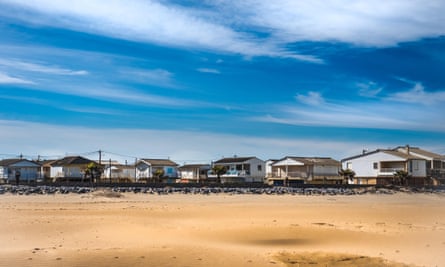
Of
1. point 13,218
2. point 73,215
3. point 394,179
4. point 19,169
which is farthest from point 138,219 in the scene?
point 19,169

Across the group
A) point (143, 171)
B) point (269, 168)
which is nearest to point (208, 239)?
point (143, 171)

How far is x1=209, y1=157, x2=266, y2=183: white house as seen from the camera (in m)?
85.5

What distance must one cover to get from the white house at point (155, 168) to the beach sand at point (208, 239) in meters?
62.6

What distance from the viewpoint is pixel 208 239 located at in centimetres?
1684

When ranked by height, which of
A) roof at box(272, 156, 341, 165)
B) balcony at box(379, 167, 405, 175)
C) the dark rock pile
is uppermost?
roof at box(272, 156, 341, 165)

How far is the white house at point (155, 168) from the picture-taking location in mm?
88438

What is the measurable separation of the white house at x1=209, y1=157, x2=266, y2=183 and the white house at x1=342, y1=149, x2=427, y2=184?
48.3ft

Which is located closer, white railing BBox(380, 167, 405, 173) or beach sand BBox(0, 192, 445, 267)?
beach sand BBox(0, 192, 445, 267)

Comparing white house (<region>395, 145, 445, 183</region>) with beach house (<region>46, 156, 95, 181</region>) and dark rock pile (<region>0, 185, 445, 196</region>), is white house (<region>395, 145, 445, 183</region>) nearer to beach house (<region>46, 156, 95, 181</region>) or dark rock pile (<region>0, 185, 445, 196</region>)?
dark rock pile (<region>0, 185, 445, 196</region>)

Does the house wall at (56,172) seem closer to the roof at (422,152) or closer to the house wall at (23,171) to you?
the house wall at (23,171)

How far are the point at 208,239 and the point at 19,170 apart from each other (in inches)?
2834

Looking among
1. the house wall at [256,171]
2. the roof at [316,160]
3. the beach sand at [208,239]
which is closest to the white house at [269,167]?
the house wall at [256,171]

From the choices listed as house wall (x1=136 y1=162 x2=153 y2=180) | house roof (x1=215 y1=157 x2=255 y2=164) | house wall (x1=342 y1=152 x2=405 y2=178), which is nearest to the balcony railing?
house wall (x1=342 y1=152 x2=405 y2=178)

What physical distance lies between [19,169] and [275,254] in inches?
2974
